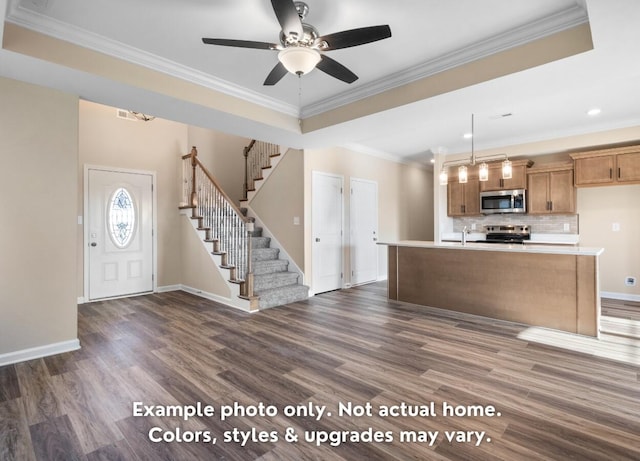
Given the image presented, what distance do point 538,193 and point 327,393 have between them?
18.4ft

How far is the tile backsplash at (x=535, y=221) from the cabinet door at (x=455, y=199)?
1.30 ft

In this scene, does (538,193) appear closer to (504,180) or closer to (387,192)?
(504,180)

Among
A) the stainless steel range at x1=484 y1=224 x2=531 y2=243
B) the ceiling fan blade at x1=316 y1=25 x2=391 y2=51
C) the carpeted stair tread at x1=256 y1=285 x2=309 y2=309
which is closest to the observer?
the ceiling fan blade at x1=316 y1=25 x2=391 y2=51

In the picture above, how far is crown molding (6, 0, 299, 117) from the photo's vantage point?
2510mm

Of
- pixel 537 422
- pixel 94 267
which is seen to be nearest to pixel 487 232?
pixel 537 422

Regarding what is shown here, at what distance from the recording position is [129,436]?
2.00m

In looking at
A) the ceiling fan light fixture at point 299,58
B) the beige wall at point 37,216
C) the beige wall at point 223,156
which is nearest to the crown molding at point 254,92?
the beige wall at point 37,216

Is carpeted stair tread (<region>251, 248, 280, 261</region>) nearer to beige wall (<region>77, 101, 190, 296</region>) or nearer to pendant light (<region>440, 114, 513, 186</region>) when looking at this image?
beige wall (<region>77, 101, 190, 296</region>)

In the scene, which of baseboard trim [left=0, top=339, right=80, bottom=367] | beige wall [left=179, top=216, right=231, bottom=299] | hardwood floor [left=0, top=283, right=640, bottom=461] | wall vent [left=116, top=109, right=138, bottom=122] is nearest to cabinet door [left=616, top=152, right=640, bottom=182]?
hardwood floor [left=0, top=283, right=640, bottom=461]

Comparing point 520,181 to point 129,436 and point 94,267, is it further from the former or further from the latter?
point 94,267

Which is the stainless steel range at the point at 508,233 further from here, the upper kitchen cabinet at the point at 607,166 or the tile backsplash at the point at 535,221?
the upper kitchen cabinet at the point at 607,166

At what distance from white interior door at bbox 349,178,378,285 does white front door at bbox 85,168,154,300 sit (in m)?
3.80

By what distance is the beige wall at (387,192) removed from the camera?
5.75 m

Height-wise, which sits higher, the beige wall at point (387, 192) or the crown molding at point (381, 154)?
the crown molding at point (381, 154)
